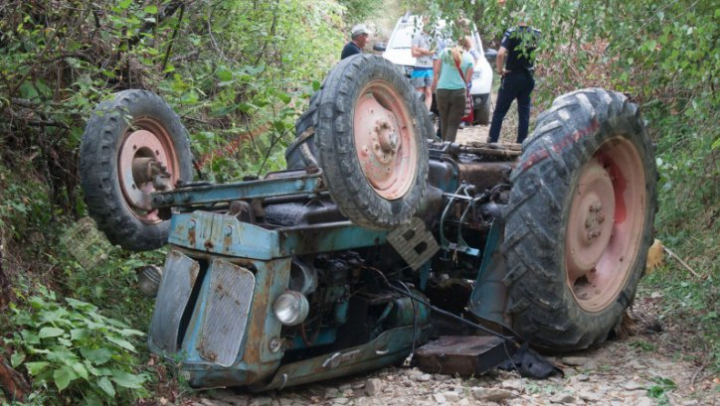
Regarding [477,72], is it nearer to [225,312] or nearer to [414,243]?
[414,243]

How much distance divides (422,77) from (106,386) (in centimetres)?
1117

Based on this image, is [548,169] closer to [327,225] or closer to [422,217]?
[422,217]

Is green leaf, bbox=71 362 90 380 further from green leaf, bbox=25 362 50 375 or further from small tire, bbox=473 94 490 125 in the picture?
small tire, bbox=473 94 490 125

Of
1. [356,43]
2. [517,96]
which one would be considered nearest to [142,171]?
[517,96]

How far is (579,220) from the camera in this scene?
6.08m

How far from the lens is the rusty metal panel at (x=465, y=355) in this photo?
5.57 meters

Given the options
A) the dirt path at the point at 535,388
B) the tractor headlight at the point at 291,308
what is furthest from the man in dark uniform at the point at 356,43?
the tractor headlight at the point at 291,308

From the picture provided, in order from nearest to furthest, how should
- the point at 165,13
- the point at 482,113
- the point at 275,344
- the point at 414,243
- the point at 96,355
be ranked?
the point at 96,355 < the point at 275,344 < the point at 414,243 < the point at 165,13 < the point at 482,113

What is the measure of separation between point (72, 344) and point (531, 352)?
264 centimetres

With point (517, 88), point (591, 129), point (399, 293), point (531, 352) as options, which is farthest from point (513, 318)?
point (517, 88)

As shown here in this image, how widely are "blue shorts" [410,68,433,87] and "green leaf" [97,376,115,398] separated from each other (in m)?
11.0

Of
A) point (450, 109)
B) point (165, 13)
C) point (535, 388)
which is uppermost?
point (165, 13)

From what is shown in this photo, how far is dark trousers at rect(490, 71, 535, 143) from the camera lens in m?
10.5

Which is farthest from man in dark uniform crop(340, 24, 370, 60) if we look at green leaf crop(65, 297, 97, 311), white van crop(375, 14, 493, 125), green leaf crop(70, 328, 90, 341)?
green leaf crop(70, 328, 90, 341)
